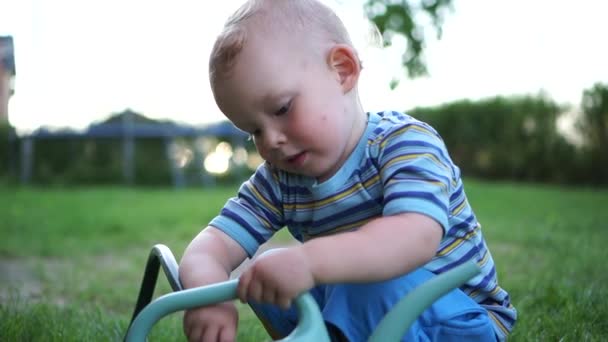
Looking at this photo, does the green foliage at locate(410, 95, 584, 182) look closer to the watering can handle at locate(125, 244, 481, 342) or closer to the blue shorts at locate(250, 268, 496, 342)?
the blue shorts at locate(250, 268, 496, 342)

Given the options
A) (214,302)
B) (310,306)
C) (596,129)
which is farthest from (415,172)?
(596,129)

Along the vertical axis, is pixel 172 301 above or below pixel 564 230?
above

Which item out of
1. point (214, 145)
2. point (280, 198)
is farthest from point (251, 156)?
point (280, 198)

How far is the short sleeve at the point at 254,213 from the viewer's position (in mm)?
1517

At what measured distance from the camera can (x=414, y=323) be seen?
1287mm

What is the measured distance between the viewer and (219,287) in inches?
40.6

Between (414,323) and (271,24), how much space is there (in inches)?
27.5

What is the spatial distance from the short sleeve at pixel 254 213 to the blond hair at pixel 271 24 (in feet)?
1.14

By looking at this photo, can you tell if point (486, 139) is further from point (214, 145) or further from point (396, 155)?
point (396, 155)

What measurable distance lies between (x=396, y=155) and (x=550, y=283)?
1.76 m

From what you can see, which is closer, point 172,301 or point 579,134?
point 172,301

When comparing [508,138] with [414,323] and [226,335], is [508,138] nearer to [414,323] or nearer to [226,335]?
[414,323]

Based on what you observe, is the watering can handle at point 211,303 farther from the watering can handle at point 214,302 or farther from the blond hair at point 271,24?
the blond hair at point 271,24

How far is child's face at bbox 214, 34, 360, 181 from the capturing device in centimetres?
127
